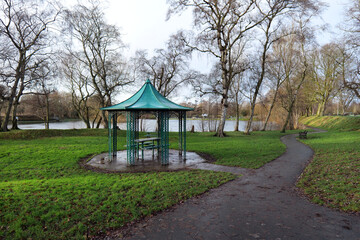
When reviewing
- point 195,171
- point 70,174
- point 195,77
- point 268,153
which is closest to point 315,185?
point 195,171

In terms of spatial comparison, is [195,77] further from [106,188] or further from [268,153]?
[106,188]

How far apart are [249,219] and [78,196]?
12.5 ft

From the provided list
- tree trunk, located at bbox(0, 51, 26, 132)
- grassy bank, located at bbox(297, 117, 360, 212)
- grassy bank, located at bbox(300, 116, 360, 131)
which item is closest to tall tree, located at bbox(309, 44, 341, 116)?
grassy bank, located at bbox(300, 116, 360, 131)

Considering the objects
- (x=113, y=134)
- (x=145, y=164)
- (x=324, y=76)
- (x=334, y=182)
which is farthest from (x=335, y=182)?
(x=324, y=76)

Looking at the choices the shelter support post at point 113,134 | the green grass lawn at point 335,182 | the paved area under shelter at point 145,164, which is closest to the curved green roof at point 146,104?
the shelter support post at point 113,134

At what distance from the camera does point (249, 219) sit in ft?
13.5

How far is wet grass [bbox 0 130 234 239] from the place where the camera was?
3715 millimetres

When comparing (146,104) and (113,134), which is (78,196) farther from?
(113,134)

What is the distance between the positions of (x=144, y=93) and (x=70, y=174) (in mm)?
4424

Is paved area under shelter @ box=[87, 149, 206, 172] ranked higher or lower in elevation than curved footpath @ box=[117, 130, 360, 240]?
higher

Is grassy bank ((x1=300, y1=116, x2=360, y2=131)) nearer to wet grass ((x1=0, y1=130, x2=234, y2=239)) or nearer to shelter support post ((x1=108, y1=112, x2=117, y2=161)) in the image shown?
shelter support post ((x1=108, y1=112, x2=117, y2=161))

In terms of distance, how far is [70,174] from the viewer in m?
7.13

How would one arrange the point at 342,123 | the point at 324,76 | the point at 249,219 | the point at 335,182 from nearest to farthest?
1. the point at 249,219
2. the point at 335,182
3. the point at 342,123
4. the point at 324,76

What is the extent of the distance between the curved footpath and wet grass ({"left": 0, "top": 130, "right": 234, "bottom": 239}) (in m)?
0.41
